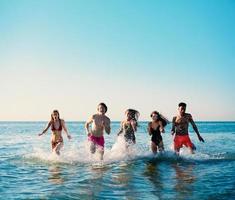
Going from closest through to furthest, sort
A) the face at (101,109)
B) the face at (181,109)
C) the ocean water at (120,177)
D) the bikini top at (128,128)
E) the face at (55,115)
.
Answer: the ocean water at (120,177) < the face at (101,109) < the face at (181,109) < the face at (55,115) < the bikini top at (128,128)

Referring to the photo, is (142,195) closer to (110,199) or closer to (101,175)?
(110,199)

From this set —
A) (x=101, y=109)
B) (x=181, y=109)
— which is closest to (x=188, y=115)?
(x=181, y=109)

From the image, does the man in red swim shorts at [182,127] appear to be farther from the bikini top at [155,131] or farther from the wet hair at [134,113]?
the wet hair at [134,113]

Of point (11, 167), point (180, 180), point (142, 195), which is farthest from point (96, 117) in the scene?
point (142, 195)

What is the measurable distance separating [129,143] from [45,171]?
13.5 feet

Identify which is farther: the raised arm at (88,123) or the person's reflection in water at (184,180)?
the raised arm at (88,123)

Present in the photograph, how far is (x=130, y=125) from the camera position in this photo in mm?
13680

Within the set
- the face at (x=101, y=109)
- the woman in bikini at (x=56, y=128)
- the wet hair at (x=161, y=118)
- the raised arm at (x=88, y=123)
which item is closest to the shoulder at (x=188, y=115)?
the wet hair at (x=161, y=118)

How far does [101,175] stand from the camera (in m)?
9.90

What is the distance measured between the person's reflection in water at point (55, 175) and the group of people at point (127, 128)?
1.61m

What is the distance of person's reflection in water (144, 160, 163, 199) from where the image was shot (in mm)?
7808

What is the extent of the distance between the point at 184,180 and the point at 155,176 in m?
1.04

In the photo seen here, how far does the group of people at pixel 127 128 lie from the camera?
1260 centimetres

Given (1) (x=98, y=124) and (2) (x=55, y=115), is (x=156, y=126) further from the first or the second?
(2) (x=55, y=115)
